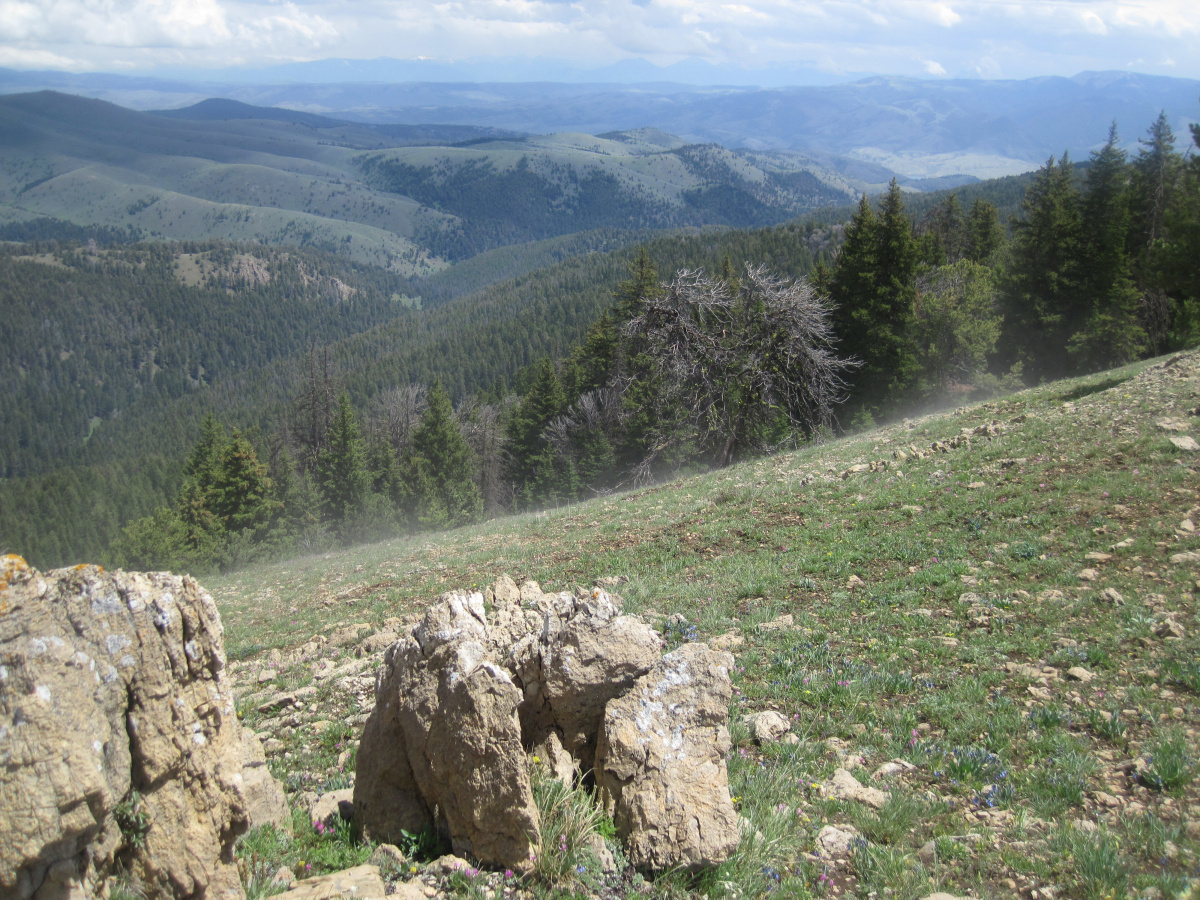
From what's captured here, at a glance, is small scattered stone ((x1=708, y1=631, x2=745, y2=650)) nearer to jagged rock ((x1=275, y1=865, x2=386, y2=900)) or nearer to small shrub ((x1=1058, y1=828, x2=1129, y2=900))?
small shrub ((x1=1058, y1=828, x2=1129, y2=900))

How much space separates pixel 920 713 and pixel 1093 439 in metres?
9.61

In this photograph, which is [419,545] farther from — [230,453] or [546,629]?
[230,453]

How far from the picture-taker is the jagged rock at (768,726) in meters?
6.03

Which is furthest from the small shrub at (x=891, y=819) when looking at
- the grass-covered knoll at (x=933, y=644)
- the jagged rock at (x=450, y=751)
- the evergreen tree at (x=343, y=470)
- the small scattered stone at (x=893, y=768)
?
the evergreen tree at (x=343, y=470)

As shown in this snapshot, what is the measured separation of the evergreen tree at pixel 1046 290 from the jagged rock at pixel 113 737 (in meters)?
48.9

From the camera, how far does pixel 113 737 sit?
3445 millimetres

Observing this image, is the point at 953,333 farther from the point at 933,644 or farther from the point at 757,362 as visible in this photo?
the point at 933,644

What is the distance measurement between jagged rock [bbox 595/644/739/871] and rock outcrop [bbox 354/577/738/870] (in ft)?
0.03

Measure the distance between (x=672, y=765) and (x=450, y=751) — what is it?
1.58 m

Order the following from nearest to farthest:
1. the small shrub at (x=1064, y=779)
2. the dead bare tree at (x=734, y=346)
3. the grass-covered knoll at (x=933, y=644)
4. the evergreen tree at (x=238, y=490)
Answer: the grass-covered knoll at (x=933, y=644)
the small shrub at (x=1064, y=779)
the dead bare tree at (x=734, y=346)
the evergreen tree at (x=238, y=490)

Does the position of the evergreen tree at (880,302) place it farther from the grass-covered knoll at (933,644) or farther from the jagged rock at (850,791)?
the jagged rock at (850,791)

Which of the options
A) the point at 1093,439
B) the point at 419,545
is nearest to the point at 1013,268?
the point at 1093,439

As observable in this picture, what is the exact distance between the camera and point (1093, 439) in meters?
12.6

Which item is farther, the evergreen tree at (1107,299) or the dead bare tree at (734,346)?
the evergreen tree at (1107,299)
